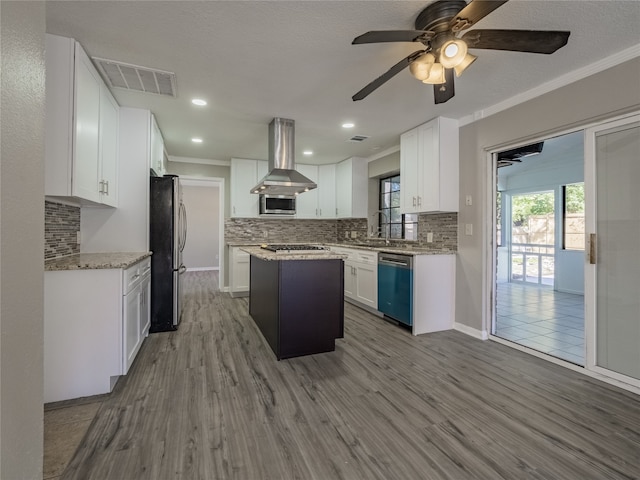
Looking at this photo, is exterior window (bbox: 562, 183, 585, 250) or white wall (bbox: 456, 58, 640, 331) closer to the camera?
white wall (bbox: 456, 58, 640, 331)

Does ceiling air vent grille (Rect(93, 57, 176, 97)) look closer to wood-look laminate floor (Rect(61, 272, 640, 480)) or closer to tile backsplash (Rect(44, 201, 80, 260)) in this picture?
tile backsplash (Rect(44, 201, 80, 260))

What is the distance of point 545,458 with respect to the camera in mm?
1604

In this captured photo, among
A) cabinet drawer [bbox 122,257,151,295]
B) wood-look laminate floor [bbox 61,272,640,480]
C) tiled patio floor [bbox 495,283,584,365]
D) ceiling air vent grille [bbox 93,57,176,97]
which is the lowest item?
wood-look laminate floor [bbox 61,272,640,480]

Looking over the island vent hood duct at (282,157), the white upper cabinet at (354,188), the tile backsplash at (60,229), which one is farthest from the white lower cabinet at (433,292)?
the tile backsplash at (60,229)

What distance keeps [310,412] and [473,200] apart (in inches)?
110

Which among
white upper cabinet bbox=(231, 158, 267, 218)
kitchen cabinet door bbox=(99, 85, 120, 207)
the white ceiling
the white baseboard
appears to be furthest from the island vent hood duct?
the white baseboard

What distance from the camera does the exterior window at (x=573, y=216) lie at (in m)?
5.75

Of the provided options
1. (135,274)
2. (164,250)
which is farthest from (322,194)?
(135,274)

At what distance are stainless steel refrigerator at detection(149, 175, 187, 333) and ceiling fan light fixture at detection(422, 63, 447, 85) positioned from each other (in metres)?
2.85

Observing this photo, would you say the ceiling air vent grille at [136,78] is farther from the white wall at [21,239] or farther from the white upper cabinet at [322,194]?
the white upper cabinet at [322,194]

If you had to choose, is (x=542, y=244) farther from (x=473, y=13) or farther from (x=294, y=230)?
(x=473, y=13)

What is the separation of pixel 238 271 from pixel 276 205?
4.36 feet

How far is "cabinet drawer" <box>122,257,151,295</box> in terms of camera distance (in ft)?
7.67

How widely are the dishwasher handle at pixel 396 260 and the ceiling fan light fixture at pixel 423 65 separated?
1.97m
